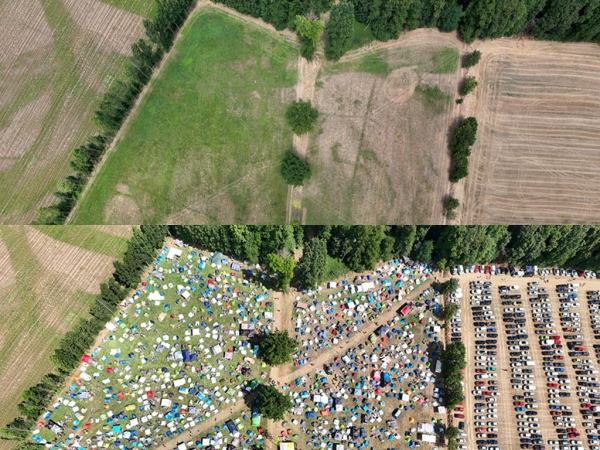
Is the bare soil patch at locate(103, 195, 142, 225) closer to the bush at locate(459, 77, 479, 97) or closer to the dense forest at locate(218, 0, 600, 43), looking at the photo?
the dense forest at locate(218, 0, 600, 43)

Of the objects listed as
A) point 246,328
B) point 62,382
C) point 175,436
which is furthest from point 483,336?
point 62,382

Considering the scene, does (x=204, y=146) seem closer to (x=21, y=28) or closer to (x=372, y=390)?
(x=21, y=28)

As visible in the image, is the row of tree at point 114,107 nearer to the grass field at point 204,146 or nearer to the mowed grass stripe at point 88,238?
the grass field at point 204,146

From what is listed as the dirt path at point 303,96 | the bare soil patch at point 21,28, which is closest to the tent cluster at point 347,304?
the dirt path at point 303,96

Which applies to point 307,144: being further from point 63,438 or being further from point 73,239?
point 63,438

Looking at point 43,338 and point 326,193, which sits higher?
point 326,193

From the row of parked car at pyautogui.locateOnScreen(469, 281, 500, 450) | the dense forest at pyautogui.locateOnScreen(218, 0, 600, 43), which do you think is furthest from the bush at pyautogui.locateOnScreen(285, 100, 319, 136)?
the row of parked car at pyautogui.locateOnScreen(469, 281, 500, 450)

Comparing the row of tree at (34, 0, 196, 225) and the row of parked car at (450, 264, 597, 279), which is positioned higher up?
the row of tree at (34, 0, 196, 225)
